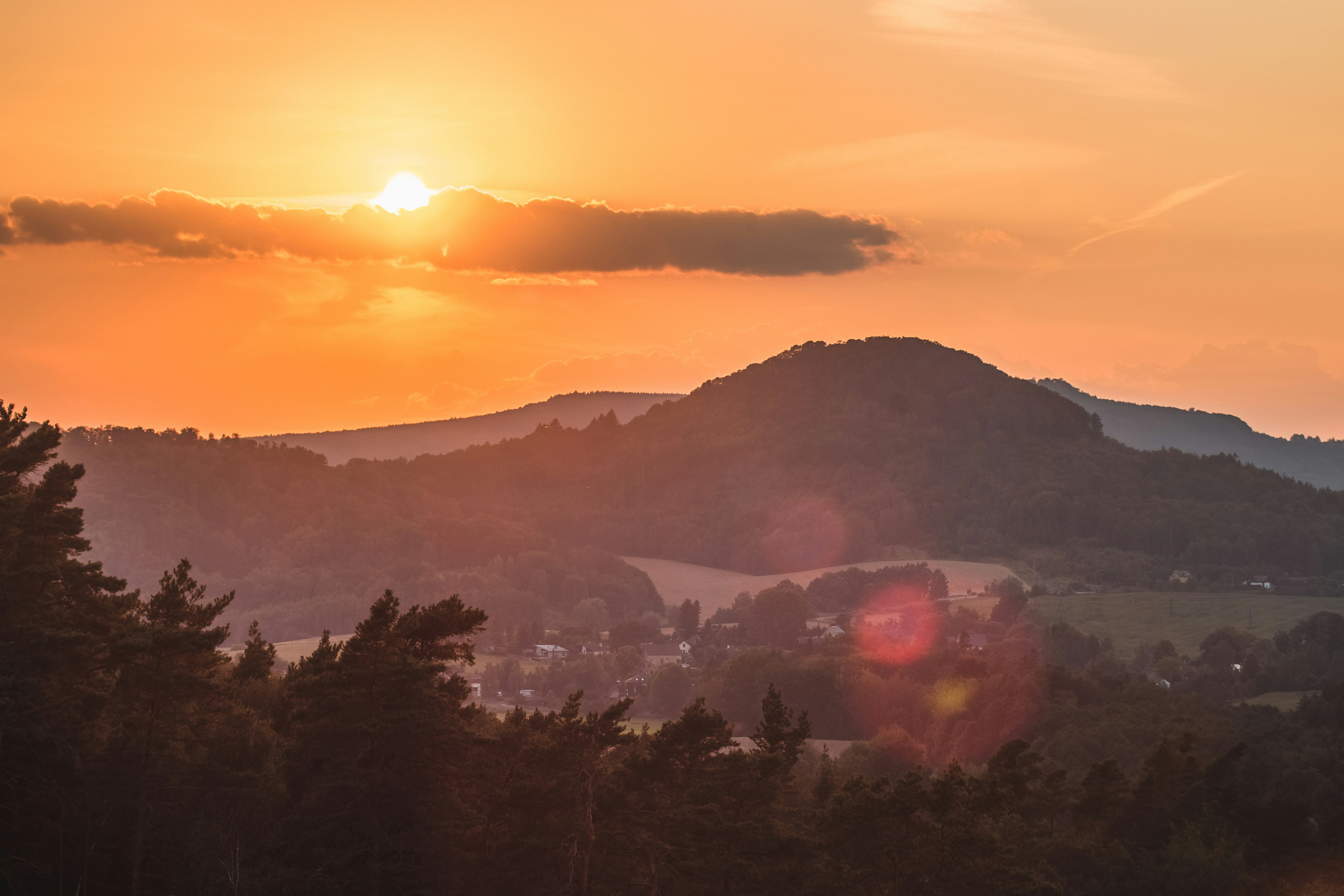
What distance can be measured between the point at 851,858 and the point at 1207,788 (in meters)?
24.4

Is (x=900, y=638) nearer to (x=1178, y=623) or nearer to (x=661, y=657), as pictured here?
(x=661, y=657)

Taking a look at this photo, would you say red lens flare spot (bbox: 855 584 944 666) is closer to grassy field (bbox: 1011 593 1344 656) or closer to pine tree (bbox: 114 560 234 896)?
grassy field (bbox: 1011 593 1344 656)

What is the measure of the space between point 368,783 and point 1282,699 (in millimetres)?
114375

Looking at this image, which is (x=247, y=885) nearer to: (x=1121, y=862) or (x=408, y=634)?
(x=408, y=634)

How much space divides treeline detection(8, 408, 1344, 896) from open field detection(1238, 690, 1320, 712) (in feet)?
247

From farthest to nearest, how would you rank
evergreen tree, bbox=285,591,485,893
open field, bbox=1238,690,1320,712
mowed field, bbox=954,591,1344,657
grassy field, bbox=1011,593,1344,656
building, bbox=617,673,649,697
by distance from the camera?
grassy field, bbox=1011,593,1344,656, mowed field, bbox=954,591,1344,657, building, bbox=617,673,649,697, open field, bbox=1238,690,1320,712, evergreen tree, bbox=285,591,485,893

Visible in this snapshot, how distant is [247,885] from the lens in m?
34.8

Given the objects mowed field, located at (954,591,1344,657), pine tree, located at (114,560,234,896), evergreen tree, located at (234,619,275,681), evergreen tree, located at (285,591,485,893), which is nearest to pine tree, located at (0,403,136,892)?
pine tree, located at (114,560,234,896)

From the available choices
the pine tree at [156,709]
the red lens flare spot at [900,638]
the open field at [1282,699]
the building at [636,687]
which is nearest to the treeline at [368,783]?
the pine tree at [156,709]

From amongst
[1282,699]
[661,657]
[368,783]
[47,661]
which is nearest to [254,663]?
[47,661]

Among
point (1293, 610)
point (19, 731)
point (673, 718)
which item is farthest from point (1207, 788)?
point (1293, 610)

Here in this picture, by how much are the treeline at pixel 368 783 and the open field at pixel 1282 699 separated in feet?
247

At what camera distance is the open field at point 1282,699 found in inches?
4680

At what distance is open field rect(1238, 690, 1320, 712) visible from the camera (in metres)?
119
